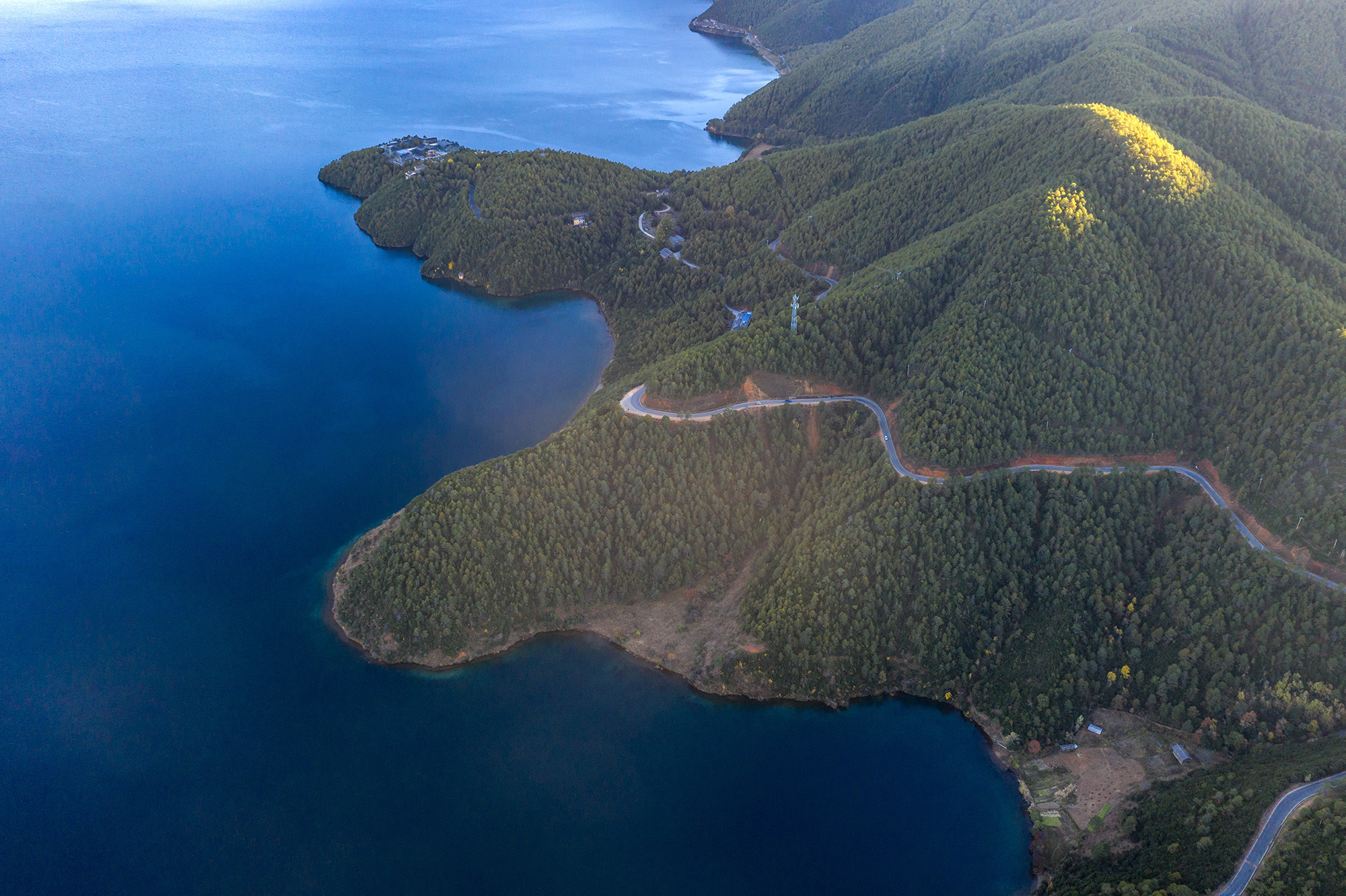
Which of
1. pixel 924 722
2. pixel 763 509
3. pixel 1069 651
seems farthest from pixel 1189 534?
pixel 763 509

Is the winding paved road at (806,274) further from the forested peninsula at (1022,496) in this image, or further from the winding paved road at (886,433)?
the winding paved road at (886,433)

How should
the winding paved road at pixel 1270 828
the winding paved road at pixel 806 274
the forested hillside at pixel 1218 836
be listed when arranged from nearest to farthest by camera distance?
1. the forested hillside at pixel 1218 836
2. the winding paved road at pixel 1270 828
3. the winding paved road at pixel 806 274

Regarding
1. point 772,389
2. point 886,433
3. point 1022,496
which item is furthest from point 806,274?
point 1022,496

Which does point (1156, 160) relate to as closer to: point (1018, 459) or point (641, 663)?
point (1018, 459)

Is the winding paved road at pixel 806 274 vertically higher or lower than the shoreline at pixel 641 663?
higher

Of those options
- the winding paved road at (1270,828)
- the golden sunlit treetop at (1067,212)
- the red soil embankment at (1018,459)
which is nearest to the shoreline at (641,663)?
the winding paved road at (1270,828)

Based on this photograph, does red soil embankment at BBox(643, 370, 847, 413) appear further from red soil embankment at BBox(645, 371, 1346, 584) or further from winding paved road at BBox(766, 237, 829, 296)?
winding paved road at BBox(766, 237, 829, 296)

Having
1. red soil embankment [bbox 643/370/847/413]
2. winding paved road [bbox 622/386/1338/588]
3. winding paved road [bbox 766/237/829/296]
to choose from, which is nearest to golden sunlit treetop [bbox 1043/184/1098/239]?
winding paved road [bbox 622/386/1338/588]

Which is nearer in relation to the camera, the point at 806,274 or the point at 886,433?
the point at 886,433
